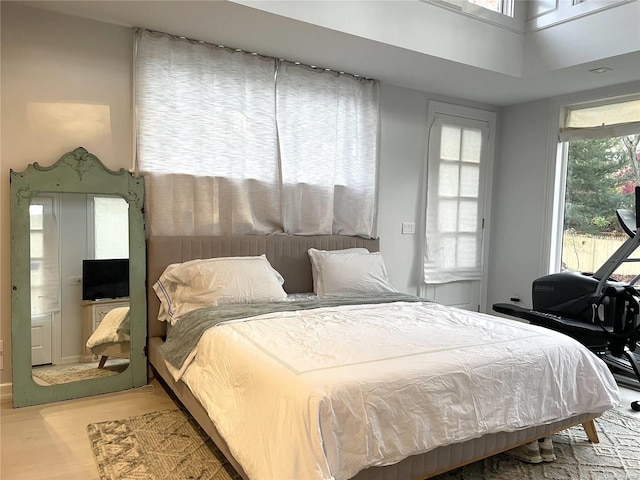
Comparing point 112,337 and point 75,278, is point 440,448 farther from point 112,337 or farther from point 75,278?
point 75,278

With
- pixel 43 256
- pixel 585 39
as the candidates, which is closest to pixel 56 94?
pixel 43 256

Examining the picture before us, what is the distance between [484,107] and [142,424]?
436 cm

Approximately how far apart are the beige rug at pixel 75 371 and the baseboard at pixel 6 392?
21 centimetres

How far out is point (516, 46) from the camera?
4.04 metres

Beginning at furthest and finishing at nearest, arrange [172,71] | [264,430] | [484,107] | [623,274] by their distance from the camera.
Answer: [484,107]
[623,274]
[172,71]
[264,430]

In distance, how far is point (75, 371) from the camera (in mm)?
3145

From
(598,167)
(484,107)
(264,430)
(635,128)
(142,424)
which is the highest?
(484,107)

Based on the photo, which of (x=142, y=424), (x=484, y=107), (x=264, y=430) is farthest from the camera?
(x=484, y=107)

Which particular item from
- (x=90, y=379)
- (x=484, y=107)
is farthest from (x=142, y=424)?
(x=484, y=107)

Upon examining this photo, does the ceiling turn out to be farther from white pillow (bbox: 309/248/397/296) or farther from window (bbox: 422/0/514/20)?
white pillow (bbox: 309/248/397/296)

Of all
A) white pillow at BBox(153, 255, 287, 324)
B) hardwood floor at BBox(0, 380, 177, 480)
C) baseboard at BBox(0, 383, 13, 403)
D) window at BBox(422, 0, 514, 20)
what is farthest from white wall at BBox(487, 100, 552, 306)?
baseboard at BBox(0, 383, 13, 403)

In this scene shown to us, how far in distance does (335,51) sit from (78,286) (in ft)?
7.96

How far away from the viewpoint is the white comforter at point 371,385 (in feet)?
5.80

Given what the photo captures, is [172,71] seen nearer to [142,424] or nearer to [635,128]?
[142,424]
